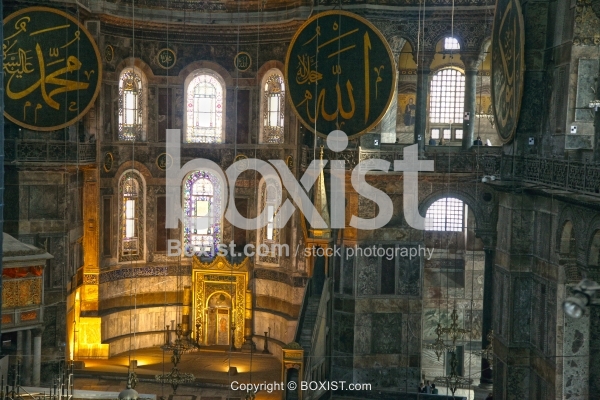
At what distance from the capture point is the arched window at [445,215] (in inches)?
992

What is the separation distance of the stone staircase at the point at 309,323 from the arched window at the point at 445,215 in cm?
610

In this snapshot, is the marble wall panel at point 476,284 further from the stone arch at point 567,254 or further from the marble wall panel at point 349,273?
the stone arch at point 567,254

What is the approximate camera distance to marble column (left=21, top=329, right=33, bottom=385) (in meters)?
18.9

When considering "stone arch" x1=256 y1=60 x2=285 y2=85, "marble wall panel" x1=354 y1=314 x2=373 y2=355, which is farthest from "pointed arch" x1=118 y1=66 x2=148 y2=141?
"marble wall panel" x1=354 y1=314 x2=373 y2=355

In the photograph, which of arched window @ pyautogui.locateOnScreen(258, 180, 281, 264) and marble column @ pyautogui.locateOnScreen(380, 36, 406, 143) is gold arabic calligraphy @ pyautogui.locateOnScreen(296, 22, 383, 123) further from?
arched window @ pyautogui.locateOnScreen(258, 180, 281, 264)

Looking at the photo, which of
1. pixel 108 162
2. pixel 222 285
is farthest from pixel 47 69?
pixel 222 285

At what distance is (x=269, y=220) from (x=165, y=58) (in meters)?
4.04

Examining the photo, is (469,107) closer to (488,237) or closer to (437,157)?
(437,157)

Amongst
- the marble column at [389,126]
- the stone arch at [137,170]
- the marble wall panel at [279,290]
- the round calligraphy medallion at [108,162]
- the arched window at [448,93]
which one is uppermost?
the arched window at [448,93]

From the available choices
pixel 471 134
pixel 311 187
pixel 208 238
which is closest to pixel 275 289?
pixel 208 238

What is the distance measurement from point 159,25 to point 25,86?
4.93m

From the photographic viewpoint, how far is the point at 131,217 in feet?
76.4

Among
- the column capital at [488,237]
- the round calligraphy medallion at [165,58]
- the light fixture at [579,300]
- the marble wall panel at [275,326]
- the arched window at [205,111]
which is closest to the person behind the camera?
the light fixture at [579,300]

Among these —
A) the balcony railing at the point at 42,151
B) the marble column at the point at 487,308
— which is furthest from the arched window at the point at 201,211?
the marble column at the point at 487,308
